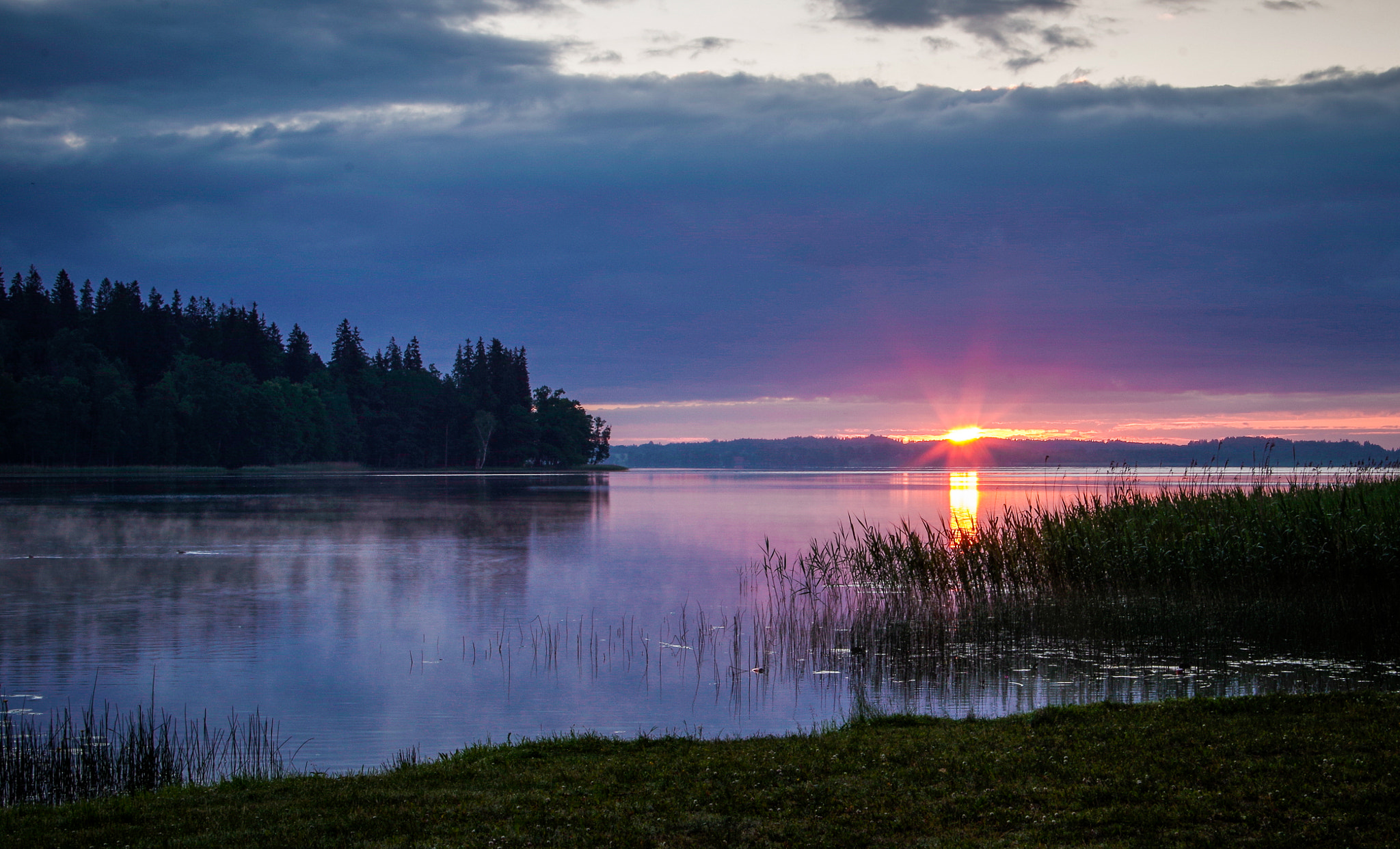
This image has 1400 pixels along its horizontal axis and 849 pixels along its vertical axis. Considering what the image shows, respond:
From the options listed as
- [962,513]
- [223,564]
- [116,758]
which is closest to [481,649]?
[116,758]

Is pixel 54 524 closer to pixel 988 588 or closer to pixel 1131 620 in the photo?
pixel 988 588

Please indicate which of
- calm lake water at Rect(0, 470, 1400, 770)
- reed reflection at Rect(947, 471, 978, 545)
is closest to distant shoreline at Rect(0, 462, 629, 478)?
calm lake water at Rect(0, 470, 1400, 770)

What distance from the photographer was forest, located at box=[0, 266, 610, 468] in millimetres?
116812

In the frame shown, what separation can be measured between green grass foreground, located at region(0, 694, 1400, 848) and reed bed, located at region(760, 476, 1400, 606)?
10087mm

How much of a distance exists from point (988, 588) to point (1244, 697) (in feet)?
40.5

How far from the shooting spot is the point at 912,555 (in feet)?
80.0

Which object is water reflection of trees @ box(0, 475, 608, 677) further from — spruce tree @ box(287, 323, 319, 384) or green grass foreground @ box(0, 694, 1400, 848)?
spruce tree @ box(287, 323, 319, 384)

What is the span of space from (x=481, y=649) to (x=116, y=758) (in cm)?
962

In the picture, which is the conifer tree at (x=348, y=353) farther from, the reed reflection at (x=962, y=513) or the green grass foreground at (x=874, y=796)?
the green grass foreground at (x=874, y=796)

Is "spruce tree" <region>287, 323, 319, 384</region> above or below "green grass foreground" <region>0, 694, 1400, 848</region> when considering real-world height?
above

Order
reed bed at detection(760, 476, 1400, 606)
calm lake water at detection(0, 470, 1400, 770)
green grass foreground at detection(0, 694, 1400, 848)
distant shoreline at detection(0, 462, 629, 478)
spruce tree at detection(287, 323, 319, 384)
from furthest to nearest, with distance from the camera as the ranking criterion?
spruce tree at detection(287, 323, 319, 384) → distant shoreline at detection(0, 462, 629, 478) → reed bed at detection(760, 476, 1400, 606) → calm lake water at detection(0, 470, 1400, 770) → green grass foreground at detection(0, 694, 1400, 848)

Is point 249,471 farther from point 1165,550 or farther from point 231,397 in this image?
point 1165,550

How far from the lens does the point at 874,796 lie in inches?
345

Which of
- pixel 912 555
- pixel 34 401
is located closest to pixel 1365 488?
pixel 912 555
